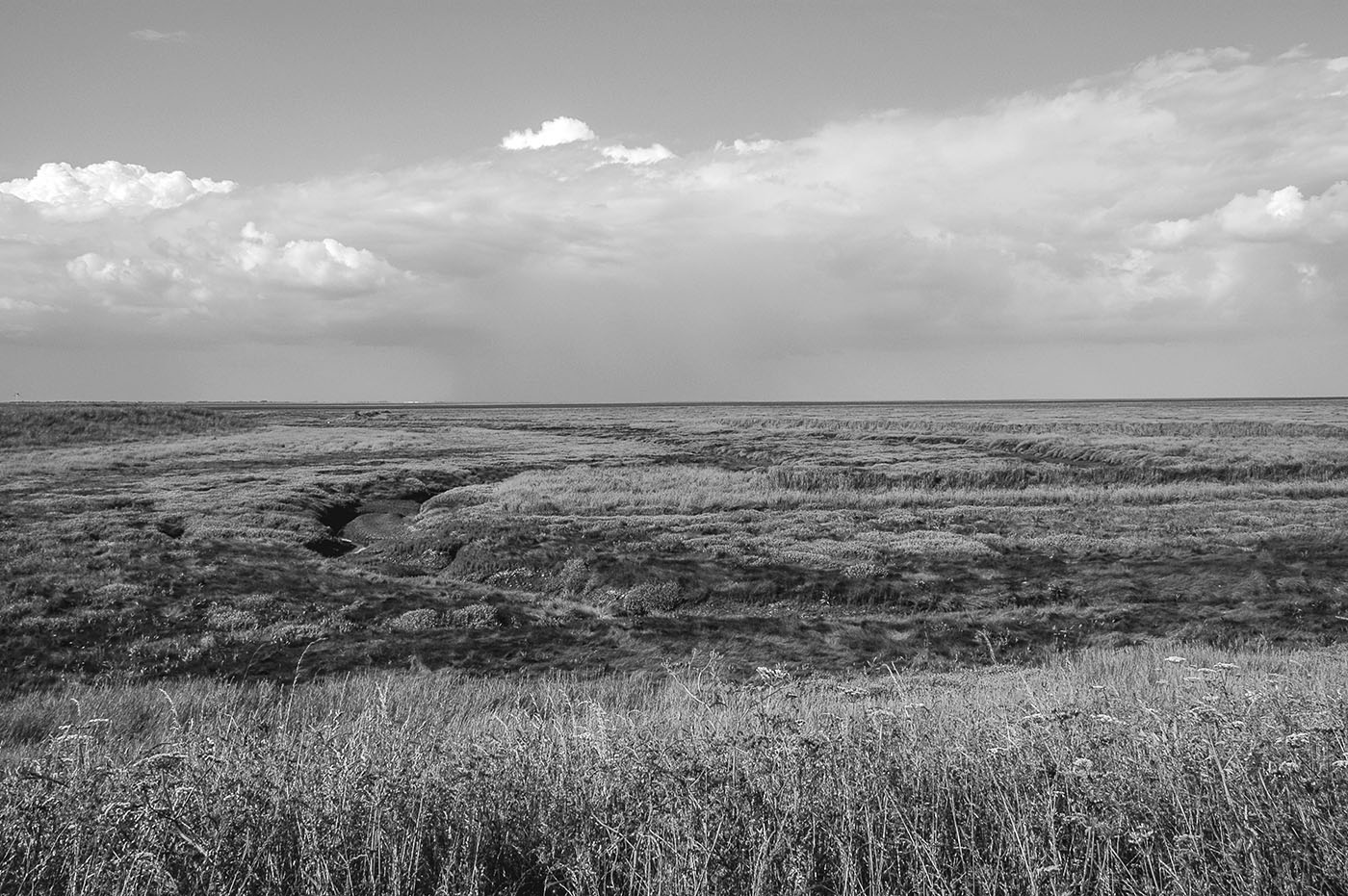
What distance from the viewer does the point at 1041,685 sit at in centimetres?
1261

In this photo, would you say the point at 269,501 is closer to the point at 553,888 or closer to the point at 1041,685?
the point at 1041,685

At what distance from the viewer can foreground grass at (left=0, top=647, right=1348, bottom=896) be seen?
4543mm

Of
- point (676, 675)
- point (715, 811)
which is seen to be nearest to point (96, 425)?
point (676, 675)

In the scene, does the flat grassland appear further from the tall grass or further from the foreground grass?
the tall grass

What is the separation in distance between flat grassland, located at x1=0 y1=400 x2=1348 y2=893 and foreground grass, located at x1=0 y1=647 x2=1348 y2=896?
0.13ft

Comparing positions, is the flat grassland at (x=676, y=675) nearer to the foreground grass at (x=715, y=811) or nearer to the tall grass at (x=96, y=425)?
the foreground grass at (x=715, y=811)

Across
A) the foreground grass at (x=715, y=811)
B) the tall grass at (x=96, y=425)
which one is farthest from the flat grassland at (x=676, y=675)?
the tall grass at (x=96, y=425)

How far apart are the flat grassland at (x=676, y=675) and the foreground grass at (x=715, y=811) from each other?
0.04 metres

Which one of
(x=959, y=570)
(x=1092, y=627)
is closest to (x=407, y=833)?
(x=1092, y=627)

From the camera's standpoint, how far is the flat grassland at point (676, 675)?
15.9ft

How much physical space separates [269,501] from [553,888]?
37987 mm

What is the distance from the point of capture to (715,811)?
16.9 feet

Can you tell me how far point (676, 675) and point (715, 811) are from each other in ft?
27.3

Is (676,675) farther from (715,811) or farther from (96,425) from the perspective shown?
(96,425)
